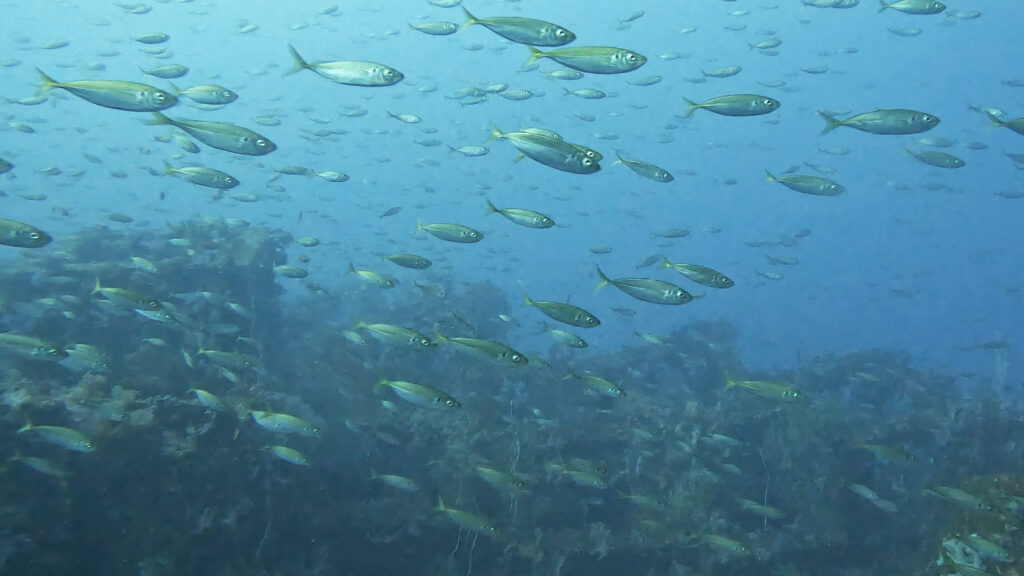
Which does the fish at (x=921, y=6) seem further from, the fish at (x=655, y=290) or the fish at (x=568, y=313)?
the fish at (x=568, y=313)

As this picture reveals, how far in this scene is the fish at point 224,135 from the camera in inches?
223

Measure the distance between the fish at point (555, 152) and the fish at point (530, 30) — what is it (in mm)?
898

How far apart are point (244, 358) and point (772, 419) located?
1049cm

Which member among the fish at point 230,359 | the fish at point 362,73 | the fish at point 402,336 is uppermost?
the fish at point 362,73

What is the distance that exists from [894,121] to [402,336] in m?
6.29

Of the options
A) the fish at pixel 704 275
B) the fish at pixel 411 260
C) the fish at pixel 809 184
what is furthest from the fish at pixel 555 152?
the fish at pixel 809 184

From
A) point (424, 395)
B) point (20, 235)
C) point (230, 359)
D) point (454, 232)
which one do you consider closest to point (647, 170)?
point (454, 232)

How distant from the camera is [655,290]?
6164 millimetres

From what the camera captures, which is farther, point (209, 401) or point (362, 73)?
point (209, 401)

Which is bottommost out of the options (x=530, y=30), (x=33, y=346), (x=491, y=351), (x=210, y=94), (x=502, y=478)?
(x=502, y=478)

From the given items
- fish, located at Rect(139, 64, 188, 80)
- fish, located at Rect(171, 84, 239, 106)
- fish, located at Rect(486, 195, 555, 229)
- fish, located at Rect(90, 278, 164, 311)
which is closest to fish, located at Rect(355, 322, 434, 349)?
fish, located at Rect(486, 195, 555, 229)

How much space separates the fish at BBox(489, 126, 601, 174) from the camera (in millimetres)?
5391

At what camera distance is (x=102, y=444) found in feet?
20.2

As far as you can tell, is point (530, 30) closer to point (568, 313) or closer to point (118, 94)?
point (568, 313)
